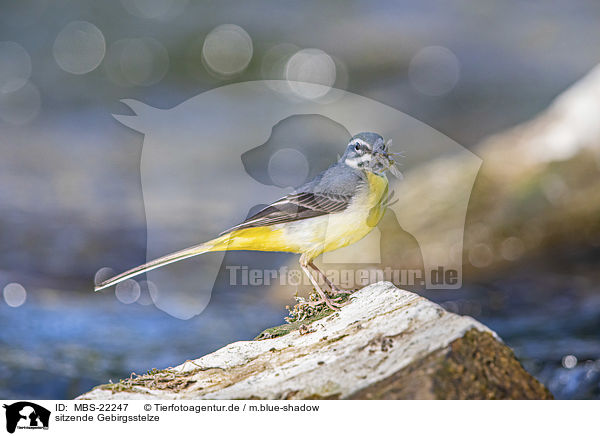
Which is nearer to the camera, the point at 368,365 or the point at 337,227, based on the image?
the point at 368,365

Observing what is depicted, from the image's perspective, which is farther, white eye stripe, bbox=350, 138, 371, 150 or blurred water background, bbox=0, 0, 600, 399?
blurred water background, bbox=0, 0, 600, 399

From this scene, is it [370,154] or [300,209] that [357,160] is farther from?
[300,209]

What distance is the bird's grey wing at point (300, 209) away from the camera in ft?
11.2

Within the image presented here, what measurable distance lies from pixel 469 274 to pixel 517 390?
290 cm

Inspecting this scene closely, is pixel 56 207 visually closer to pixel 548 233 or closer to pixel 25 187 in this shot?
pixel 25 187

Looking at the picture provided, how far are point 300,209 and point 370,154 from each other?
0.56 m

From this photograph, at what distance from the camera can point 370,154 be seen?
11.5 feet

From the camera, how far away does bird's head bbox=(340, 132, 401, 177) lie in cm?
352

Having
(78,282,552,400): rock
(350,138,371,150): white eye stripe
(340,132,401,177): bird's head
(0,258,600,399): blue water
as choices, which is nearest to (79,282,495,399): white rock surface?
(78,282,552,400): rock

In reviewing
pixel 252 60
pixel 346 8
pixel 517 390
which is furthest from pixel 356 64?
pixel 517 390

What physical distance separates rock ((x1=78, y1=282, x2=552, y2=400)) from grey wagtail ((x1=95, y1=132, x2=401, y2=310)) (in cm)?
43

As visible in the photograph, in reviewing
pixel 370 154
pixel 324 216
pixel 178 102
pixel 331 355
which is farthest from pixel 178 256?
pixel 178 102
